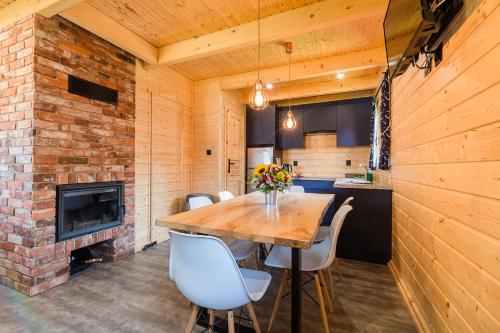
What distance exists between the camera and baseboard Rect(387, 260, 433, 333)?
5.44 feet

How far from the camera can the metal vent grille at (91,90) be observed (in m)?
2.51

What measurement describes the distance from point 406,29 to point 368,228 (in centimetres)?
225

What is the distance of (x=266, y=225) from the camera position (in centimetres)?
147

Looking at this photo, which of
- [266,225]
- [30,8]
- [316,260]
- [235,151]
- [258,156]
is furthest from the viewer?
[258,156]

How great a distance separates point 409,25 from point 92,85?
3.00m

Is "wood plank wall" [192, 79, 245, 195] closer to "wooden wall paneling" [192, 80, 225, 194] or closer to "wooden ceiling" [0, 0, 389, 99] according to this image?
"wooden wall paneling" [192, 80, 225, 194]

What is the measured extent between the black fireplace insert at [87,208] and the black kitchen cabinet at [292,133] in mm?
3314

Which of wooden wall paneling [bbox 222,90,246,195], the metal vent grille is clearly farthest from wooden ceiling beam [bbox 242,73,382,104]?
the metal vent grille

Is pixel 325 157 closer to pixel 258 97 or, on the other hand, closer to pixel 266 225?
pixel 258 97

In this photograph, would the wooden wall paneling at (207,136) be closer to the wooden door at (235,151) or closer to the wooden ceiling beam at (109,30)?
the wooden door at (235,151)

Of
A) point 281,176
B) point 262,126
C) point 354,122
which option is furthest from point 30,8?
point 354,122

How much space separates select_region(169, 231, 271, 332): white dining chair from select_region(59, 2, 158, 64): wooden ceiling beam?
8.15 ft

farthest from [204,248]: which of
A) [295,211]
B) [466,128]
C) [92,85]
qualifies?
[92,85]

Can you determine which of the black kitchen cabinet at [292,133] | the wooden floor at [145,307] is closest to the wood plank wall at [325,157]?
the black kitchen cabinet at [292,133]
